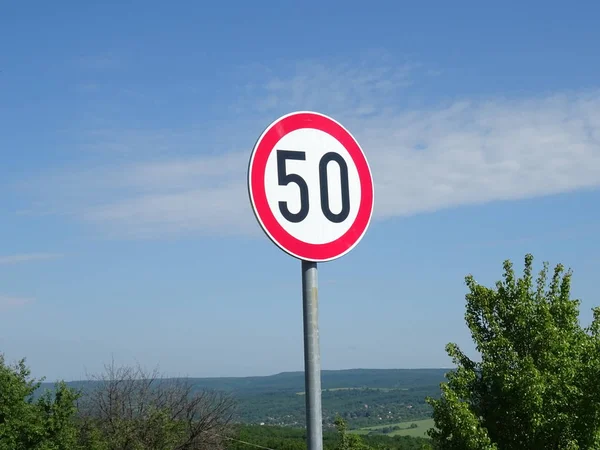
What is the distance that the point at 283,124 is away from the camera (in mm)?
3689

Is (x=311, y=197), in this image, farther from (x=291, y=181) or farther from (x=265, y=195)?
(x=265, y=195)

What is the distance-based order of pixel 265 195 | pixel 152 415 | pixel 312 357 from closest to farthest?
pixel 312 357 → pixel 265 195 → pixel 152 415

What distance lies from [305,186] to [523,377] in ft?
71.5

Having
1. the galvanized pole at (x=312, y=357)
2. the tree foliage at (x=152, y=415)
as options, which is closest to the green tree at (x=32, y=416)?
the tree foliage at (x=152, y=415)

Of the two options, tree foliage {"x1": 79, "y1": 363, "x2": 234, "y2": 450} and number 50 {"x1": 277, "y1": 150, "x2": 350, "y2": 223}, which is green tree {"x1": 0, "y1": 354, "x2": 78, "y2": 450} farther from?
number 50 {"x1": 277, "y1": 150, "x2": 350, "y2": 223}

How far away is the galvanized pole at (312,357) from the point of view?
11.2ft

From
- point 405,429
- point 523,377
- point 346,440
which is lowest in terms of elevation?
point 405,429

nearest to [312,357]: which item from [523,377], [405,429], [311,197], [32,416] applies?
[311,197]

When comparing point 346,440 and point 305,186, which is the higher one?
point 305,186

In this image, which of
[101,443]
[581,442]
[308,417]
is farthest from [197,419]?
[308,417]

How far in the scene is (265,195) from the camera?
3576mm

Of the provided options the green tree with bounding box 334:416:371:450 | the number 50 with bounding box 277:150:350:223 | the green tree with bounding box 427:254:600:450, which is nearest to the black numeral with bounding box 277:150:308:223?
the number 50 with bounding box 277:150:350:223

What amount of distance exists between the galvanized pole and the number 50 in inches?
9.5

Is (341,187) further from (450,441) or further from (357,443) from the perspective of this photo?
(357,443)
